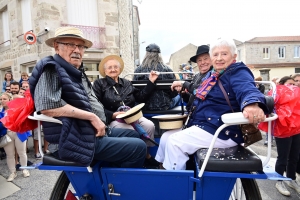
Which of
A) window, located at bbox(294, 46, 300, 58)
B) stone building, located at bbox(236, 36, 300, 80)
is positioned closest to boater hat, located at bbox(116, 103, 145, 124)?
stone building, located at bbox(236, 36, 300, 80)

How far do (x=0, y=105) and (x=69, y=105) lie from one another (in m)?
3.12

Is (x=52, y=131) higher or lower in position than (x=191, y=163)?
higher

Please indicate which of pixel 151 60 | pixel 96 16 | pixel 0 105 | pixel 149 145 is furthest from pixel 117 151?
pixel 96 16

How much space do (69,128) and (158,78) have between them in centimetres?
179

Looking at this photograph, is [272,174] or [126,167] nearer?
[272,174]

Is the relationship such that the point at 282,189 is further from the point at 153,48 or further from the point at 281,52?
the point at 281,52

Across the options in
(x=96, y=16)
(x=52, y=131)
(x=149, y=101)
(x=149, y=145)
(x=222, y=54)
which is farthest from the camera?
(x=96, y=16)

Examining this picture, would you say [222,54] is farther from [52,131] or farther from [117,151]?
[52,131]

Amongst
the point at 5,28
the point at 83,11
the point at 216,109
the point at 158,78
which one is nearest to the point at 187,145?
the point at 216,109

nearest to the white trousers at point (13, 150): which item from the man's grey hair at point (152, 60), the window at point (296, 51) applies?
the man's grey hair at point (152, 60)

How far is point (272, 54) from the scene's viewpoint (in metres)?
32.2

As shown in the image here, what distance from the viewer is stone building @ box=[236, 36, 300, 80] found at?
Result: 31203 millimetres

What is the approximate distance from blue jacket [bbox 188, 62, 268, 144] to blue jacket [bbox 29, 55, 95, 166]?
0.98 meters

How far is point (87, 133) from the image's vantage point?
64.0 inches
